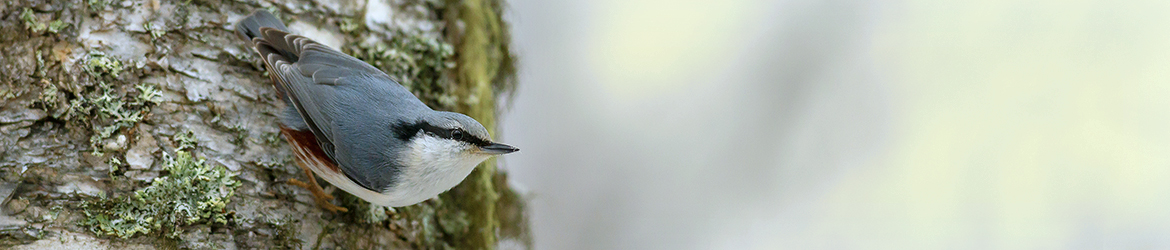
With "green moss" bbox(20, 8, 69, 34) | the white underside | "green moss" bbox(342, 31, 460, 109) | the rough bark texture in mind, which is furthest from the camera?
"green moss" bbox(342, 31, 460, 109)

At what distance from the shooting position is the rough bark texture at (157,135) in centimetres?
179

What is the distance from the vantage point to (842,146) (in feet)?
17.6

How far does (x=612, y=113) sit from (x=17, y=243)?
461 centimetres

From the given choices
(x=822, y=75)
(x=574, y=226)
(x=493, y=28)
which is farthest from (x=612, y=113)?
(x=493, y=28)

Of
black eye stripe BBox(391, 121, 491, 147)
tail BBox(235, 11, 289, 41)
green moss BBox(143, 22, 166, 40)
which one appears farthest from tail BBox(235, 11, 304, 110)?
black eye stripe BBox(391, 121, 491, 147)

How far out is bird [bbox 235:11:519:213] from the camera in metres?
2.05

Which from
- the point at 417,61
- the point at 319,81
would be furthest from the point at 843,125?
the point at 319,81

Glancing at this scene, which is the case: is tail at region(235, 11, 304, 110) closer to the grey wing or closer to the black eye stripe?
the grey wing

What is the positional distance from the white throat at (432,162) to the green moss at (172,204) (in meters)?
0.42

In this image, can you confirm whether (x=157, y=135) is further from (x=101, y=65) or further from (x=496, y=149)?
(x=496, y=149)

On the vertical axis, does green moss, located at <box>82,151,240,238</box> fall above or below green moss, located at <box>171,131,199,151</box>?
below

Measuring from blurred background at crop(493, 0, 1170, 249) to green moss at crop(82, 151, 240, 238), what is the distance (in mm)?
2109

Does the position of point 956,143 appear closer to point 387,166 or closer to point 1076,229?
point 1076,229

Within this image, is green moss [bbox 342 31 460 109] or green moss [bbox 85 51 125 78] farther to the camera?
green moss [bbox 342 31 460 109]
